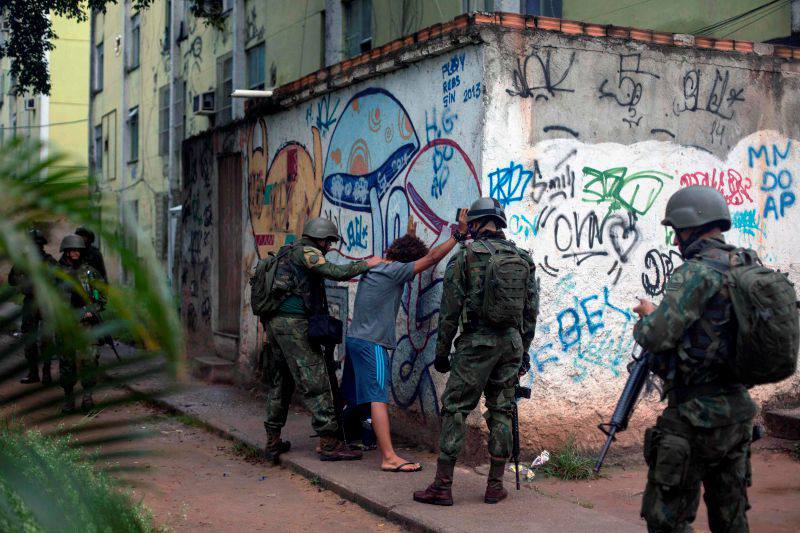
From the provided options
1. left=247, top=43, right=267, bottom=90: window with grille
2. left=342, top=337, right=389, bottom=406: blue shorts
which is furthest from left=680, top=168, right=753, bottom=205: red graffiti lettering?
left=247, top=43, right=267, bottom=90: window with grille

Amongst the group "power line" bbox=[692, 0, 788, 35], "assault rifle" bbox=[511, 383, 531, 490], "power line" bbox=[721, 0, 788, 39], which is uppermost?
"power line" bbox=[692, 0, 788, 35]

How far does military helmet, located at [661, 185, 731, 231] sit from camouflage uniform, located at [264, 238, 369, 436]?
10.7ft

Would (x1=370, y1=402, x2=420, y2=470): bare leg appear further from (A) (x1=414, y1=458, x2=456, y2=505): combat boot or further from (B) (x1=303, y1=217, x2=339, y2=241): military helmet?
(B) (x1=303, y1=217, x2=339, y2=241): military helmet

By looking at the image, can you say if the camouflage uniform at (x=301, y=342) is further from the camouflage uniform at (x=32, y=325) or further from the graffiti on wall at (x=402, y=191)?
the camouflage uniform at (x=32, y=325)

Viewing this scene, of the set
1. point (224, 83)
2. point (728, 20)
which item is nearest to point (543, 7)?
point (728, 20)

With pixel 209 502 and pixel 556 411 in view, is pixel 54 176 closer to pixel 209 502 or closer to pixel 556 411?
pixel 209 502

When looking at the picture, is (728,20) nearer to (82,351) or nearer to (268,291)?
(268,291)

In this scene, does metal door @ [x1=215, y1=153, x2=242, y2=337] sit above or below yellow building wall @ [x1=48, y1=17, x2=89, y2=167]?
below

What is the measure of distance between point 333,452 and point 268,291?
1.33 meters

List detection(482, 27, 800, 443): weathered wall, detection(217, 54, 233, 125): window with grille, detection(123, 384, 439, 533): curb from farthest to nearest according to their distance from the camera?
detection(217, 54, 233, 125): window with grille, detection(482, 27, 800, 443): weathered wall, detection(123, 384, 439, 533): curb

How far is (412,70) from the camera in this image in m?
7.45

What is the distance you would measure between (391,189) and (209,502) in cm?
298

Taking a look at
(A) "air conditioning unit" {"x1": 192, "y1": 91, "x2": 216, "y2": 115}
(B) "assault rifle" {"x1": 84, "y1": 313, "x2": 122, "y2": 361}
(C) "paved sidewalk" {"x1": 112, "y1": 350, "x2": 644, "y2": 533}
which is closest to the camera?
(B) "assault rifle" {"x1": 84, "y1": 313, "x2": 122, "y2": 361}

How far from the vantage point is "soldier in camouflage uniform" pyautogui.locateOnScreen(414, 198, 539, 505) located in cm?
567
